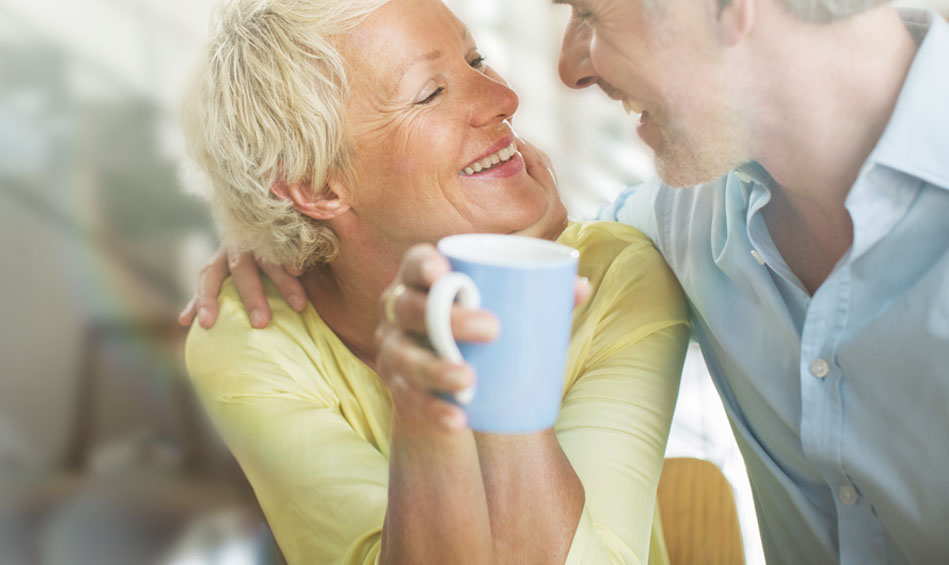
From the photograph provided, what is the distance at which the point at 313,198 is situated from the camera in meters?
1.36

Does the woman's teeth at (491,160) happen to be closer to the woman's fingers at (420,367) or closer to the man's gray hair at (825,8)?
the man's gray hair at (825,8)

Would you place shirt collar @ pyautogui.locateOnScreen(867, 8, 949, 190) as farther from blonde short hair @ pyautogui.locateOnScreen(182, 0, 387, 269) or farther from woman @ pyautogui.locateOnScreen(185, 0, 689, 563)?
blonde short hair @ pyautogui.locateOnScreen(182, 0, 387, 269)

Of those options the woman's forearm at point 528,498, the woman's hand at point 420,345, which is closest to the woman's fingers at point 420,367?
the woman's hand at point 420,345

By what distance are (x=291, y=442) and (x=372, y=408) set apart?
0.21 metres

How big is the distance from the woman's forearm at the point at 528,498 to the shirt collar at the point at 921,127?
1.78 feet

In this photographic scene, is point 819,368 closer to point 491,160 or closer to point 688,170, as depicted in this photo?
point 688,170

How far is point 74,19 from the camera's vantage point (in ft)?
7.72

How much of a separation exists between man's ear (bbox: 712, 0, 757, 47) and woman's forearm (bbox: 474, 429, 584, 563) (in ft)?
1.81

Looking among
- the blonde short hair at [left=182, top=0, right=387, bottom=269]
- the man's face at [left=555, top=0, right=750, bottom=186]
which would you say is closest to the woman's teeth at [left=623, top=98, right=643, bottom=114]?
the man's face at [left=555, top=0, right=750, bottom=186]

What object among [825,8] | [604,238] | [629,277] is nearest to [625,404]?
[629,277]

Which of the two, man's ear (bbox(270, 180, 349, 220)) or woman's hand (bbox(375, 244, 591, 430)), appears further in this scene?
man's ear (bbox(270, 180, 349, 220))

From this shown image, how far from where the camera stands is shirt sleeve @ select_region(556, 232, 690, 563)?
1.04 m

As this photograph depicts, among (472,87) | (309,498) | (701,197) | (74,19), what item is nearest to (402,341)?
(309,498)

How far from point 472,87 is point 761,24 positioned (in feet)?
1.48
